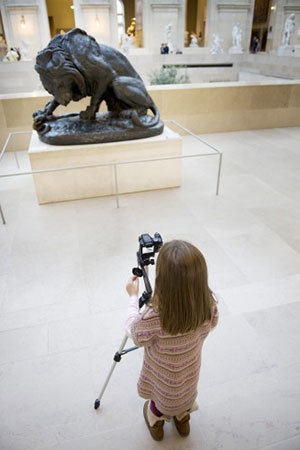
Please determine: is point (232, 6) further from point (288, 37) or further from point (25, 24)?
point (25, 24)

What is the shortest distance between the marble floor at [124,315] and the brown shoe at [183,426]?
0.05 metres

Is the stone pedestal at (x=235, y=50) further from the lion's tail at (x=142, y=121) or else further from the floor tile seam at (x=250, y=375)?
the floor tile seam at (x=250, y=375)

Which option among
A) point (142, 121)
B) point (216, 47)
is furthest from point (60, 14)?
point (142, 121)

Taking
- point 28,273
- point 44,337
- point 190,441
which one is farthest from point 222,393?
point 28,273

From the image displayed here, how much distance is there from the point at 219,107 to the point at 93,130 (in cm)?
454

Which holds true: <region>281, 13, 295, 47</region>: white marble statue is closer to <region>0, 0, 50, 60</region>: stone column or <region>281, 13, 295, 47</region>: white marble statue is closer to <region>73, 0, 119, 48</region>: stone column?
<region>73, 0, 119, 48</region>: stone column

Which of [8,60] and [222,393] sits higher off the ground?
[8,60]

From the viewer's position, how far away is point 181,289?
1.26m

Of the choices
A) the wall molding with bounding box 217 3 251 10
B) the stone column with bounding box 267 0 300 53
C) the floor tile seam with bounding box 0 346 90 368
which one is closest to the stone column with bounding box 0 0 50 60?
the wall molding with bounding box 217 3 251 10

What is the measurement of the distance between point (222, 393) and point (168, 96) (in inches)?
267

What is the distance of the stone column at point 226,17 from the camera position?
2200 centimetres

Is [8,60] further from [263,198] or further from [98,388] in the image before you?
[98,388]

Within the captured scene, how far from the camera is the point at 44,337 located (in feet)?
8.71

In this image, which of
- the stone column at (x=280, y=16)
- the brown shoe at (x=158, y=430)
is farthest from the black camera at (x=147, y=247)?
the stone column at (x=280, y=16)
